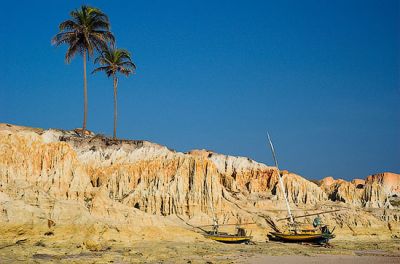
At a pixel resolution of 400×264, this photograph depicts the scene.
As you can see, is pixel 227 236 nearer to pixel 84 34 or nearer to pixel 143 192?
pixel 143 192

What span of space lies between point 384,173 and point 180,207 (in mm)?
74069

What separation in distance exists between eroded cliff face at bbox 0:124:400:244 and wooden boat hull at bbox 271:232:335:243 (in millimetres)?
2211

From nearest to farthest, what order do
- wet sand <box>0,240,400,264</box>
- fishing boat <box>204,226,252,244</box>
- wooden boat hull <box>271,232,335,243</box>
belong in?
wet sand <box>0,240,400,264</box>
fishing boat <box>204,226,252,244</box>
wooden boat hull <box>271,232,335,243</box>

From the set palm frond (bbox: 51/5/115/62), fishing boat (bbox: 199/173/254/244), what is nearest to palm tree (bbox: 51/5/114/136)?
palm frond (bbox: 51/5/115/62)

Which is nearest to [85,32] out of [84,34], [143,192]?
[84,34]


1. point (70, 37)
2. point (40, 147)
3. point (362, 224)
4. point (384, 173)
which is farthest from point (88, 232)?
point (384, 173)

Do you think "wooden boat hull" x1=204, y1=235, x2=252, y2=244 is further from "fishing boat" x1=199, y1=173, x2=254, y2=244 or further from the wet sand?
the wet sand

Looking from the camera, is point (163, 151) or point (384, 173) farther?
point (384, 173)

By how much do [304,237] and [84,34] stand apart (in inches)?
1268

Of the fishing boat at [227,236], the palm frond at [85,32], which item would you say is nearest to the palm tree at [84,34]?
the palm frond at [85,32]

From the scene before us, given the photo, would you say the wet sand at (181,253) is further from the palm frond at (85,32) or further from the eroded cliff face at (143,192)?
the palm frond at (85,32)

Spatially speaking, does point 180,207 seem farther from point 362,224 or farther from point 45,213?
point 362,224

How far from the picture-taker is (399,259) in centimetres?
3869

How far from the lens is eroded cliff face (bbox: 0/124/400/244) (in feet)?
136
